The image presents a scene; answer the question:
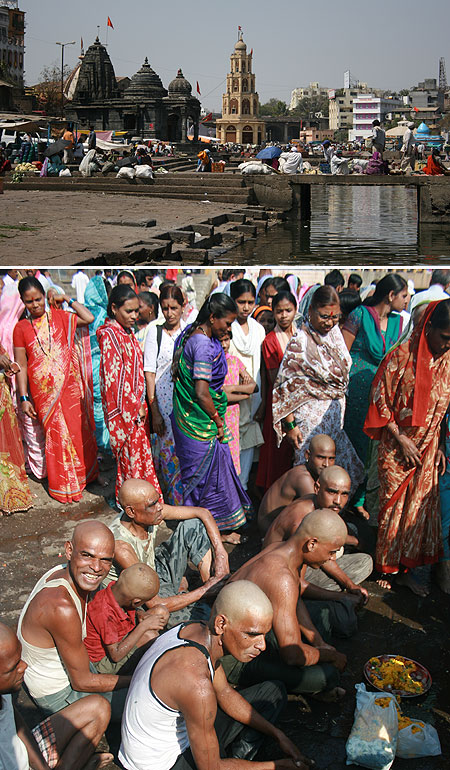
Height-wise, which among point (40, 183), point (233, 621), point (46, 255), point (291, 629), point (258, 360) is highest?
point (40, 183)

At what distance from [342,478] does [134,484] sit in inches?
41.9

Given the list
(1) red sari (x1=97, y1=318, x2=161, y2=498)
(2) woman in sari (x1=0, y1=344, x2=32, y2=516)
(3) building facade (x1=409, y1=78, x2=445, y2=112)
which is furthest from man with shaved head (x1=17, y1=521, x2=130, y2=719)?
(3) building facade (x1=409, y1=78, x2=445, y2=112)

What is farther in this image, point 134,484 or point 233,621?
point 134,484

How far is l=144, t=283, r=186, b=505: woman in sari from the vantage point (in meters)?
5.44

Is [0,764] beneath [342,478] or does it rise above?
beneath

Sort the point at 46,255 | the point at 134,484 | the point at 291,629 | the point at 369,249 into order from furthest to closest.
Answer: the point at 369,249, the point at 46,255, the point at 134,484, the point at 291,629

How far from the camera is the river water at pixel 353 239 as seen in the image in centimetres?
1470

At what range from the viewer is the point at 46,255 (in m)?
10.5

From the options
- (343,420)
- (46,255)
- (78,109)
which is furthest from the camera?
(78,109)

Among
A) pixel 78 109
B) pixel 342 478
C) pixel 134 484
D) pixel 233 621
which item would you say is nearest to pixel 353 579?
pixel 342 478

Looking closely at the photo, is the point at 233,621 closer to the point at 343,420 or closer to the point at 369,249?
the point at 343,420

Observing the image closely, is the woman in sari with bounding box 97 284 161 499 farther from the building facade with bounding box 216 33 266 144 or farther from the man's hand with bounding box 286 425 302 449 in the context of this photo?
the building facade with bounding box 216 33 266 144

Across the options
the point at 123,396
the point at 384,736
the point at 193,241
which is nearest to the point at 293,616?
the point at 384,736

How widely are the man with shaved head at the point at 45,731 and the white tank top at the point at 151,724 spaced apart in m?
0.15
